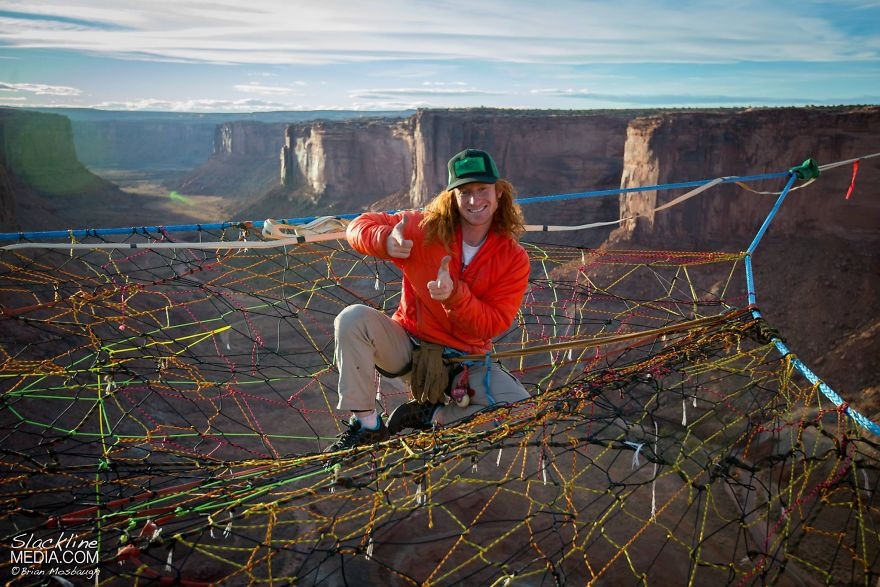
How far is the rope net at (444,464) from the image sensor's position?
3846 millimetres

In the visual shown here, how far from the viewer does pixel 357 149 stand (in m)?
38.1

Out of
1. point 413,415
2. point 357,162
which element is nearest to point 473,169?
point 413,415

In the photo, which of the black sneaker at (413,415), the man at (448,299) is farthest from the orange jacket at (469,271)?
the black sneaker at (413,415)

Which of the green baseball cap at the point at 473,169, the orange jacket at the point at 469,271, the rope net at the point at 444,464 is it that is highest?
the green baseball cap at the point at 473,169

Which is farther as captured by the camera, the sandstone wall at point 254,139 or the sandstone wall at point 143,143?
the sandstone wall at point 143,143

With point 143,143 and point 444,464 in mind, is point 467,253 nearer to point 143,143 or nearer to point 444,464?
point 444,464

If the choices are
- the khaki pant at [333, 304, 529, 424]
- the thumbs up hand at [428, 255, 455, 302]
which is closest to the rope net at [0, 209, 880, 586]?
the khaki pant at [333, 304, 529, 424]

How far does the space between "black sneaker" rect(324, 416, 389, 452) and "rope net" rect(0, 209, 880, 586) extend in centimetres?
28

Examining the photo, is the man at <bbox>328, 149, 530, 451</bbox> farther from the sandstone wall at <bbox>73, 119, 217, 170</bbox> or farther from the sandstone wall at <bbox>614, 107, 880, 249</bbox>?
the sandstone wall at <bbox>73, 119, 217, 170</bbox>

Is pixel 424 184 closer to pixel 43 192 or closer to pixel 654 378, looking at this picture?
pixel 654 378

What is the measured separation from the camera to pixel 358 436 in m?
4.40

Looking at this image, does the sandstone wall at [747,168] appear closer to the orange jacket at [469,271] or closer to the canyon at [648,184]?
the canyon at [648,184]

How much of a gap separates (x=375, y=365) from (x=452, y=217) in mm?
1205

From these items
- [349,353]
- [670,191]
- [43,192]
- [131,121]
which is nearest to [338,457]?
[349,353]
